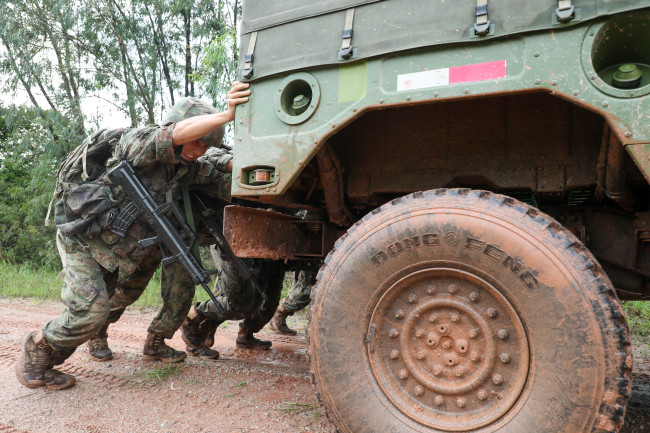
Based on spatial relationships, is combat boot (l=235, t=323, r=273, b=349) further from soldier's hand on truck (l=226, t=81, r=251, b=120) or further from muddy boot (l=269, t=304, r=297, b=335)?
soldier's hand on truck (l=226, t=81, r=251, b=120)

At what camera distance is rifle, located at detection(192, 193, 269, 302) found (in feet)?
10.4

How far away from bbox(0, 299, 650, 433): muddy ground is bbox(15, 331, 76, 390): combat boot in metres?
0.06

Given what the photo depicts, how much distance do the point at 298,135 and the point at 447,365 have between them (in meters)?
1.02

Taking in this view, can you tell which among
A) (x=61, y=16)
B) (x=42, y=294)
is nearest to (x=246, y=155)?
(x=42, y=294)

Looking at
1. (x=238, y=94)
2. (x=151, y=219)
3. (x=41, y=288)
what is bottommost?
(x=41, y=288)

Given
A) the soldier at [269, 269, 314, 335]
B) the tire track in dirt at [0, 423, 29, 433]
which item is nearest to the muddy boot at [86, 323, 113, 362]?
the tire track in dirt at [0, 423, 29, 433]

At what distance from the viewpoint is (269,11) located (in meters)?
1.91

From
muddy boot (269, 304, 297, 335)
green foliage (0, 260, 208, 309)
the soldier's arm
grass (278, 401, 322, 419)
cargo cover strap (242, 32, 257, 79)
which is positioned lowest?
green foliage (0, 260, 208, 309)

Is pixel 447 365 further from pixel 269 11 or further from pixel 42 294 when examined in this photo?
pixel 42 294

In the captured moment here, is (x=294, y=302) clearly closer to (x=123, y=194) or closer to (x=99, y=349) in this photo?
(x=99, y=349)

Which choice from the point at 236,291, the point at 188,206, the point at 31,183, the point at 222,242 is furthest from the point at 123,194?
the point at 31,183

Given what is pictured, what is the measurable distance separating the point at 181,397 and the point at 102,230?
119 cm

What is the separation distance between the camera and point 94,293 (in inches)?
112

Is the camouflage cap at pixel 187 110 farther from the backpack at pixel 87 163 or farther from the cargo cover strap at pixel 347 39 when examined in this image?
the cargo cover strap at pixel 347 39
